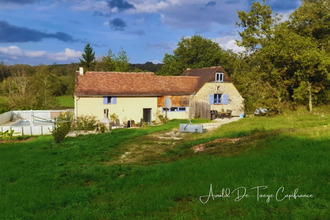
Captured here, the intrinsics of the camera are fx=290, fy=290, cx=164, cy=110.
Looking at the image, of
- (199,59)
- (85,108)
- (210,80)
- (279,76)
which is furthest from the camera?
(199,59)

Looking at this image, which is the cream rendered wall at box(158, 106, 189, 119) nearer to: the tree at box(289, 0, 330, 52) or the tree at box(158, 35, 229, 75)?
the tree at box(289, 0, 330, 52)

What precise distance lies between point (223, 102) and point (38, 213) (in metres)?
31.9

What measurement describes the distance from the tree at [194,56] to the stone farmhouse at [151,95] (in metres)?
20.5

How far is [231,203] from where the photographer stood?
6.05 metres

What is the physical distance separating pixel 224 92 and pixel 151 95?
943 centimetres

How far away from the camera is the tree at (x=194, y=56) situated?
192ft

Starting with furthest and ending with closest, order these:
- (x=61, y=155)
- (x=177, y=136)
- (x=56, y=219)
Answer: (x=177, y=136)
(x=61, y=155)
(x=56, y=219)

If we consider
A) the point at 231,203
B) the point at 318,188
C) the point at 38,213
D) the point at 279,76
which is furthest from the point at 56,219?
the point at 279,76

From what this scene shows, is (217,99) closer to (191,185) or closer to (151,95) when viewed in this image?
(151,95)

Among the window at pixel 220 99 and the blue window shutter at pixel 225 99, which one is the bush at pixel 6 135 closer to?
the window at pixel 220 99

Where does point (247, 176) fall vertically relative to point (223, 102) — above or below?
below

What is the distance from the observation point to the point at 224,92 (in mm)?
36562

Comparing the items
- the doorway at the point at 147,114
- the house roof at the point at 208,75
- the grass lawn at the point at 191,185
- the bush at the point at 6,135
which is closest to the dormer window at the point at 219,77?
the house roof at the point at 208,75

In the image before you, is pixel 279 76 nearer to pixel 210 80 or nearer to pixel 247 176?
pixel 210 80
